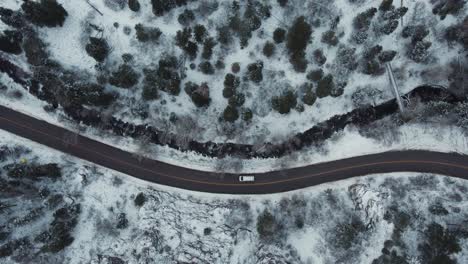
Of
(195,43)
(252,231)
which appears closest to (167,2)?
(195,43)

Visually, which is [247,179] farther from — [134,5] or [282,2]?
[134,5]

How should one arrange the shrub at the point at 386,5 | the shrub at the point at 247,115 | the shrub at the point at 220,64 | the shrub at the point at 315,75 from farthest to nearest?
1. the shrub at the point at 220,64
2. the shrub at the point at 247,115
3. the shrub at the point at 315,75
4. the shrub at the point at 386,5

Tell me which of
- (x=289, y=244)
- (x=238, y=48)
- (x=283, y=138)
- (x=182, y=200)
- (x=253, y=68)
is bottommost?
(x=289, y=244)

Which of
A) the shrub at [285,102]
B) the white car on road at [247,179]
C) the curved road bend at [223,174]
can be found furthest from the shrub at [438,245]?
the shrub at [285,102]

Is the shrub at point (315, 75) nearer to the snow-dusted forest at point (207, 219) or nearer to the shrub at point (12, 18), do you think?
the snow-dusted forest at point (207, 219)

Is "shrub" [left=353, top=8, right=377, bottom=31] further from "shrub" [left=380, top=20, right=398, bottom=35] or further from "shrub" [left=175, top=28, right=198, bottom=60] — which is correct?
"shrub" [left=175, top=28, right=198, bottom=60]

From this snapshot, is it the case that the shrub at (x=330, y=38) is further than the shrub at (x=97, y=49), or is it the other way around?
the shrub at (x=97, y=49)

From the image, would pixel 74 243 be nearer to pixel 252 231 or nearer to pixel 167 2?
pixel 252 231

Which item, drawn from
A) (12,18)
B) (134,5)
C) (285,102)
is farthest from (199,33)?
(12,18)
